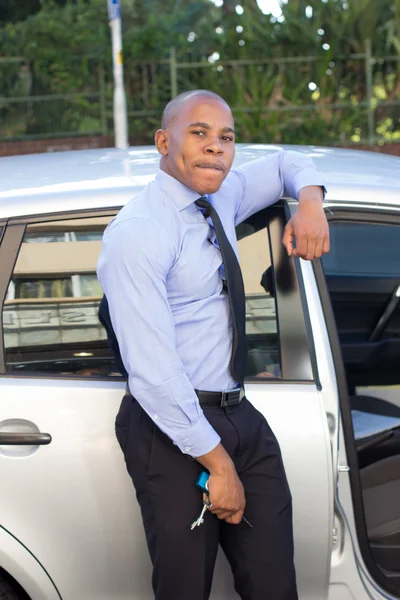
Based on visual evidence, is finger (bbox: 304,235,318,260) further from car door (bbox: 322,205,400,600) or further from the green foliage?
the green foliage

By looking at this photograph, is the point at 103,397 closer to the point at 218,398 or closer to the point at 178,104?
the point at 218,398

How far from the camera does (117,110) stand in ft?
39.5

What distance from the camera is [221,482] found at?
83.7 inches

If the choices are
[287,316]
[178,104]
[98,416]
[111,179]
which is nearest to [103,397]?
[98,416]

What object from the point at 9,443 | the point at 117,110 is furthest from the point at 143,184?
the point at 117,110

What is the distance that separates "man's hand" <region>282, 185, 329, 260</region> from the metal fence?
1123 cm

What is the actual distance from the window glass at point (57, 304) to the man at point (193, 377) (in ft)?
1.11

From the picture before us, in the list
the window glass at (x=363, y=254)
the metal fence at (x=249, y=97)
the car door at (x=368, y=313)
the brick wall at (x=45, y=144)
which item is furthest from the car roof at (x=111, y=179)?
the brick wall at (x=45, y=144)

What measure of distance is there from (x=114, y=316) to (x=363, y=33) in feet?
40.4

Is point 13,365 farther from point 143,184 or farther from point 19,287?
point 143,184

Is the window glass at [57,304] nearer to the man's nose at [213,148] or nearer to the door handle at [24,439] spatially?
the door handle at [24,439]

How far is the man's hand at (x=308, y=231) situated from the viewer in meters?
2.29

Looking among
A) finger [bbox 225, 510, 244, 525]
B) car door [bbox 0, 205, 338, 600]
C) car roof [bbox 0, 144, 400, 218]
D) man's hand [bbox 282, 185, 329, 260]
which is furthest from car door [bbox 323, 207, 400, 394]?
finger [bbox 225, 510, 244, 525]

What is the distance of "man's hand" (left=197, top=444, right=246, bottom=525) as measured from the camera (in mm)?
2123
